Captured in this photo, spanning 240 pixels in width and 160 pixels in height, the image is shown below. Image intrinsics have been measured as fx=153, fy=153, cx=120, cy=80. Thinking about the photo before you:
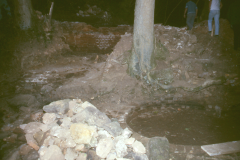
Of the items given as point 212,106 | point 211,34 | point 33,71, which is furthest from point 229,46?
point 33,71

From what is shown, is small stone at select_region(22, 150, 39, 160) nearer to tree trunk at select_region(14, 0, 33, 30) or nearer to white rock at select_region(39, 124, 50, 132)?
white rock at select_region(39, 124, 50, 132)

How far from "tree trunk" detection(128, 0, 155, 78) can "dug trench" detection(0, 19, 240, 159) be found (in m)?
0.38

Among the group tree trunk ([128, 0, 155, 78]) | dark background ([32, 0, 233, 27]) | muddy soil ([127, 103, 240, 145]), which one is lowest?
muddy soil ([127, 103, 240, 145])

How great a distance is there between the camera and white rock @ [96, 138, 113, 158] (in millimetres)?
2438

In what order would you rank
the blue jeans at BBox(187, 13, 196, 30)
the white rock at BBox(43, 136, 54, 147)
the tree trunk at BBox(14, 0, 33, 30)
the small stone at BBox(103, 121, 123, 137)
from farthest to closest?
the tree trunk at BBox(14, 0, 33, 30) → the blue jeans at BBox(187, 13, 196, 30) → the small stone at BBox(103, 121, 123, 137) → the white rock at BBox(43, 136, 54, 147)

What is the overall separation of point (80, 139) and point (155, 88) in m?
2.91

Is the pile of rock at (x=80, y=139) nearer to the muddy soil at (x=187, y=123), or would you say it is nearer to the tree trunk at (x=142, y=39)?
the muddy soil at (x=187, y=123)

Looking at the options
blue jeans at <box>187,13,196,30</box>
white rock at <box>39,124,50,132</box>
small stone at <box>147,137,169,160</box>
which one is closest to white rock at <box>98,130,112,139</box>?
small stone at <box>147,137,169,160</box>

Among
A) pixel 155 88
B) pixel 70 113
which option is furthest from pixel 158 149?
pixel 155 88

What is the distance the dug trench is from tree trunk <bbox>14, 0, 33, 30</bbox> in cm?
64

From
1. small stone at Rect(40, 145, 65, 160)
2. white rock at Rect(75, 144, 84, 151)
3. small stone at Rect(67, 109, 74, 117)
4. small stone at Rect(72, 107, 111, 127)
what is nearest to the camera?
small stone at Rect(40, 145, 65, 160)

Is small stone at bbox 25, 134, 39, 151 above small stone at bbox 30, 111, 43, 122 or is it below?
below

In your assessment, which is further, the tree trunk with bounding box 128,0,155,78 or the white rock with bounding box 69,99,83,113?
the tree trunk with bounding box 128,0,155,78

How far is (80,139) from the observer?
2523mm
